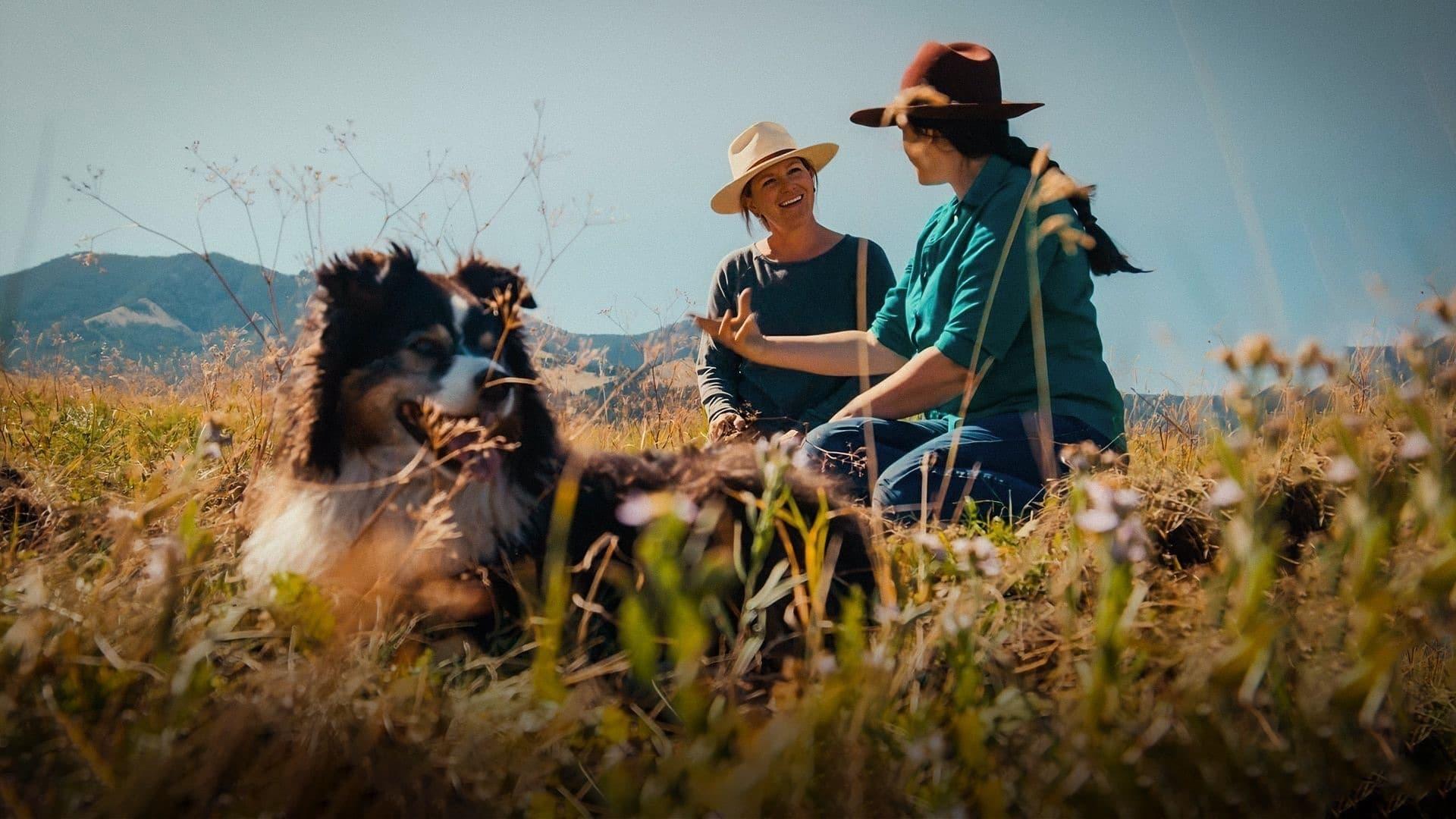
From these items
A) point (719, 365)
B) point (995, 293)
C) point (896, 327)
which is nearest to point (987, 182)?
point (995, 293)

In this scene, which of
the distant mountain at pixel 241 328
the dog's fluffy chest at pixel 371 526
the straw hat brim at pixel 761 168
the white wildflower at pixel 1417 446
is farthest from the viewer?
the straw hat brim at pixel 761 168

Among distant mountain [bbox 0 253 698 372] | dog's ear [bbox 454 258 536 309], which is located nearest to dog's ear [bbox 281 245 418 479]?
distant mountain [bbox 0 253 698 372]

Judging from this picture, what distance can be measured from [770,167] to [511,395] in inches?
135

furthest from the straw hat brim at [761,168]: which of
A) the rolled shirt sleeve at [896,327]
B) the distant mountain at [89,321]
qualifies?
the distant mountain at [89,321]

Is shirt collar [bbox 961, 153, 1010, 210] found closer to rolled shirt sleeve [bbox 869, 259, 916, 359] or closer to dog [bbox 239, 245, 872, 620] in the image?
rolled shirt sleeve [bbox 869, 259, 916, 359]

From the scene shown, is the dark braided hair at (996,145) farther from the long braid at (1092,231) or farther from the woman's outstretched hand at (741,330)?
the woman's outstretched hand at (741,330)

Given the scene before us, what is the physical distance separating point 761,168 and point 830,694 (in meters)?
4.64

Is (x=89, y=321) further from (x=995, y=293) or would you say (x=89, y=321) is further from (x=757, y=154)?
(x=995, y=293)

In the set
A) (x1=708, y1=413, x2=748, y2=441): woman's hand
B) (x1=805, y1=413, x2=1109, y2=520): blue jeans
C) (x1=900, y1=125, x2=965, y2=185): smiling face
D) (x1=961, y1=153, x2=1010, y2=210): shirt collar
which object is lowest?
(x1=805, y1=413, x2=1109, y2=520): blue jeans

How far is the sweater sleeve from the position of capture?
5.67 m

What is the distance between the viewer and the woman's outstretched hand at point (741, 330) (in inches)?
152

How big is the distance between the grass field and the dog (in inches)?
17.4

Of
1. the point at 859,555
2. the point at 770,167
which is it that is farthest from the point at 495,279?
the point at 770,167

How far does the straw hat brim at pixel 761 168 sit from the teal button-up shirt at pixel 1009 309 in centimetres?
162
